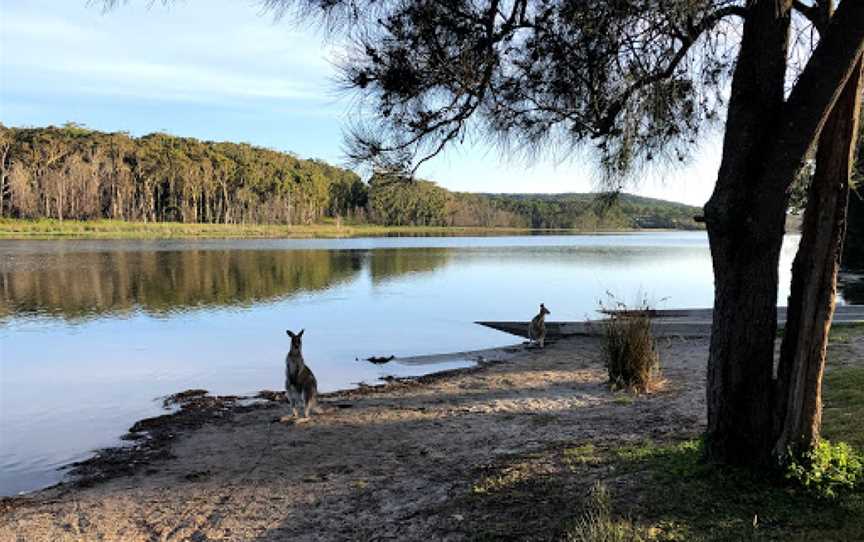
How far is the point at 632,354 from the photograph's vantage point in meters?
8.66

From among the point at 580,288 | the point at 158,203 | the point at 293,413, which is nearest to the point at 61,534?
the point at 293,413

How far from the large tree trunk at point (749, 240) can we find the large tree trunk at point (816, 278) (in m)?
0.12

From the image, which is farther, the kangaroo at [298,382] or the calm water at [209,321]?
the calm water at [209,321]

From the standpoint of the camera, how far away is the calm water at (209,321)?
9461 mm

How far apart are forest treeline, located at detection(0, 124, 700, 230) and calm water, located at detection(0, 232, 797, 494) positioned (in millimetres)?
29549

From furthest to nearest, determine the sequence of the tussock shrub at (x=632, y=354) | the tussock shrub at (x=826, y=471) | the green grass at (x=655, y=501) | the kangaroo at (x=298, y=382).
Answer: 1. the tussock shrub at (x=632, y=354)
2. the kangaroo at (x=298, y=382)
3. the tussock shrub at (x=826, y=471)
4. the green grass at (x=655, y=501)

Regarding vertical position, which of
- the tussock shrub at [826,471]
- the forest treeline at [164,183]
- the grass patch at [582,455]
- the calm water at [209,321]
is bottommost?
the calm water at [209,321]

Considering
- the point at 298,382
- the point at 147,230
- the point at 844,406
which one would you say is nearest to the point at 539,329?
the point at 298,382

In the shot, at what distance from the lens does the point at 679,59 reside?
14.9 feet

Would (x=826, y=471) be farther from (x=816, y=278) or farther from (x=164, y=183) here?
(x=164, y=183)

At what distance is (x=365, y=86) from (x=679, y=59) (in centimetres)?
214

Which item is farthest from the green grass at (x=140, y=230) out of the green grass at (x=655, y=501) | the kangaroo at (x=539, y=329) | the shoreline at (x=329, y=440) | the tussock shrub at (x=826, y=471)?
the tussock shrub at (x=826, y=471)

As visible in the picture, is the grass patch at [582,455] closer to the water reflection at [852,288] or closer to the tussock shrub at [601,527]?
the tussock shrub at [601,527]

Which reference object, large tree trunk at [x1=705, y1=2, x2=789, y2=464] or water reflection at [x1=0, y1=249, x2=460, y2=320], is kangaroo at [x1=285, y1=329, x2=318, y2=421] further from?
water reflection at [x1=0, y1=249, x2=460, y2=320]
